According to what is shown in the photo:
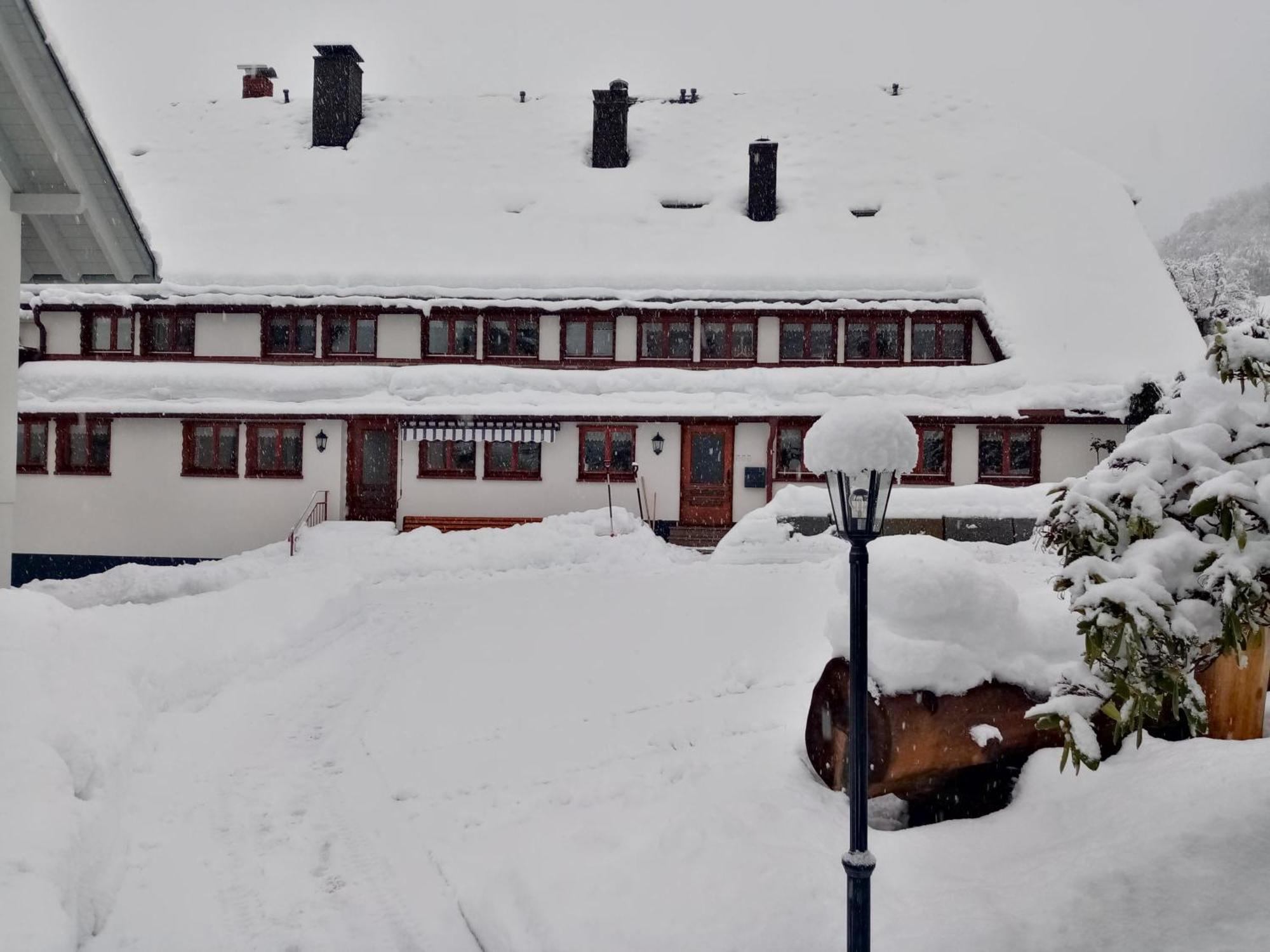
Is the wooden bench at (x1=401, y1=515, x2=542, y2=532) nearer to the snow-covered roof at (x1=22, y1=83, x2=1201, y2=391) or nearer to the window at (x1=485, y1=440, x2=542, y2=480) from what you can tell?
the window at (x1=485, y1=440, x2=542, y2=480)

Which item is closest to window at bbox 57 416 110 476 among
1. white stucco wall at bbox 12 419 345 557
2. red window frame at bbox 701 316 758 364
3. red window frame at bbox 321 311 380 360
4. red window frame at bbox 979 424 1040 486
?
white stucco wall at bbox 12 419 345 557

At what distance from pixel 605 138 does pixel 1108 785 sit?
24025 mm

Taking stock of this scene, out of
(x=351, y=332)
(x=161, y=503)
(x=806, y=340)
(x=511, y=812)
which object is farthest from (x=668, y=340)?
(x=511, y=812)

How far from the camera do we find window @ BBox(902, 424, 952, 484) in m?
21.2

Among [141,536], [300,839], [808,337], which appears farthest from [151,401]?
[300,839]

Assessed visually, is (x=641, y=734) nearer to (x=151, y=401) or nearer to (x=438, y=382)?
(x=438, y=382)

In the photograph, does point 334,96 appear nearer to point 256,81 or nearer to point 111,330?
point 256,81

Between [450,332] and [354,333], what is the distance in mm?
2415

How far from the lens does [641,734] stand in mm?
8703

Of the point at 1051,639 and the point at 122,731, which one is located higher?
the point at 1051,639

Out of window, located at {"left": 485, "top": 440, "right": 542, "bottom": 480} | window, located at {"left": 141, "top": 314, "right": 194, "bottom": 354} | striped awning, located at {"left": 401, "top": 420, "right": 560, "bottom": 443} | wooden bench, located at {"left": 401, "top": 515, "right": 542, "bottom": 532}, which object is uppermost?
window, located at {"left": 141, "top": 314, "right": 194, "bottom": 354}

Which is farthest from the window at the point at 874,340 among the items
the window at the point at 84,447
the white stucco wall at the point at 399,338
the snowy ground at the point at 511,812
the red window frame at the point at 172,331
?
the window at the point at 84,447

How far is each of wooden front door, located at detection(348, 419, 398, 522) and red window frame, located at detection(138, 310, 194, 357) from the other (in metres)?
5.18

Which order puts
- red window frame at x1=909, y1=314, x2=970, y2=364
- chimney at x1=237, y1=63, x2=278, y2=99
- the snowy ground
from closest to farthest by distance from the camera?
the snowy ground, red window frame at x1=909, y1=314, x2=970, y2=364, chimney at x1=237, y1=63, x2=278, y2=99
